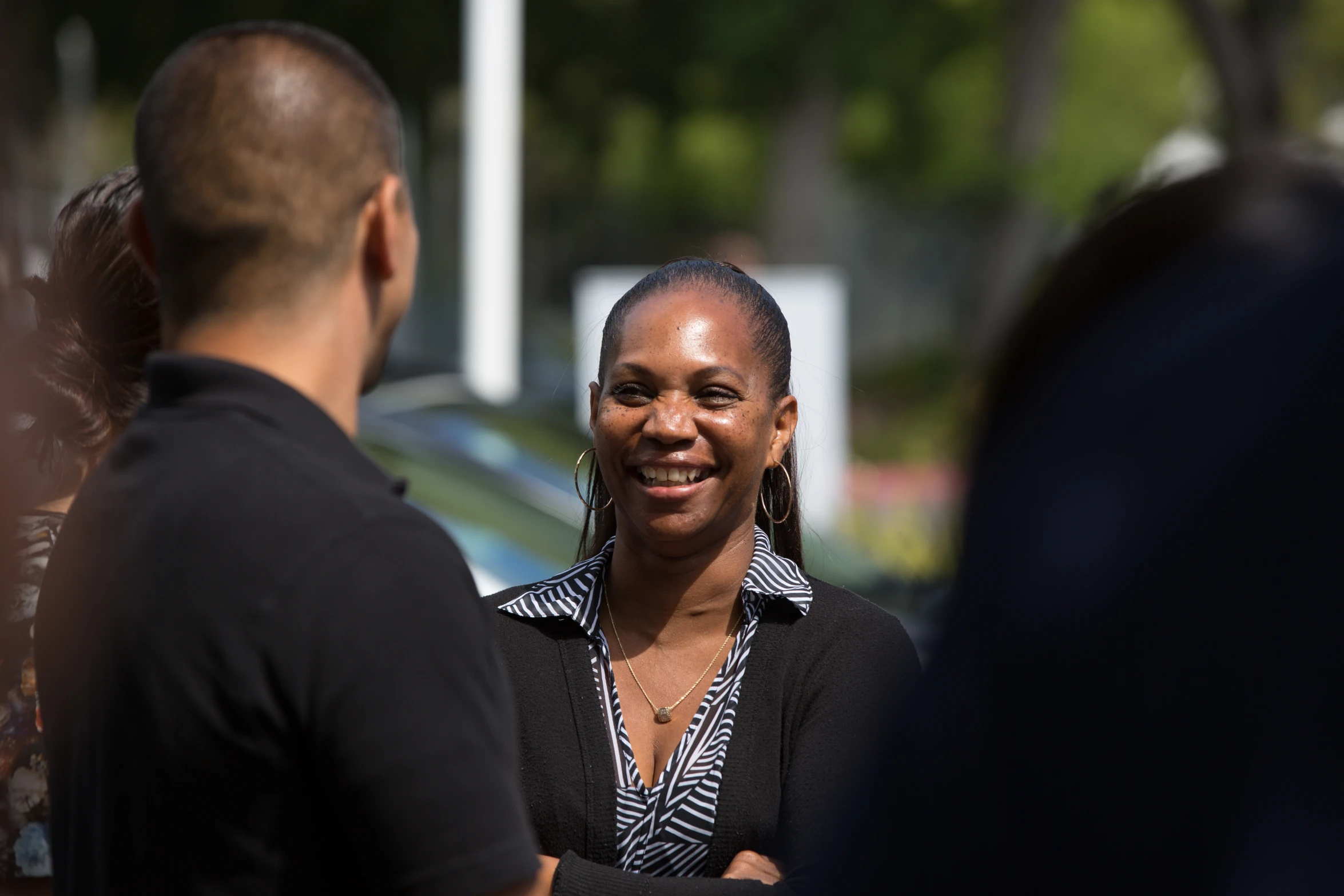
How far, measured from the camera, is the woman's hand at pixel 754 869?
2400 millimetres

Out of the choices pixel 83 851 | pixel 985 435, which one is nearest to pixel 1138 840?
pixel 985 435

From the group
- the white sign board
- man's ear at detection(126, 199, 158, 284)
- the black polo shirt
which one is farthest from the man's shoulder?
the white sign board

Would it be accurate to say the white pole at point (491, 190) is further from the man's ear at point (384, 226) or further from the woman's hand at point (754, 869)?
the man's ear at point (384, 226)

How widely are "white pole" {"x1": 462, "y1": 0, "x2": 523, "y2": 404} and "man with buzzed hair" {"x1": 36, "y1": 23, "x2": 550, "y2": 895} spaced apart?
6641 millimetres

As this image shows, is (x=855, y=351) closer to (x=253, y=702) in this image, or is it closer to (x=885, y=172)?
(x=885, y=172)

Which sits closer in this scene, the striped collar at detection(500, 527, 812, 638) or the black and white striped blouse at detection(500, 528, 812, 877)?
the black and white striped blouse at detection(500, 528, 812, 877)

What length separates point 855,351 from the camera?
24.5m

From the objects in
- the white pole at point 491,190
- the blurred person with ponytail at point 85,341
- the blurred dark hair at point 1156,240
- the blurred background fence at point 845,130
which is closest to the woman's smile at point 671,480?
the blurred person with ponytail at point 85,341

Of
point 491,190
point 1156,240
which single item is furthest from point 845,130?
point 1156,240

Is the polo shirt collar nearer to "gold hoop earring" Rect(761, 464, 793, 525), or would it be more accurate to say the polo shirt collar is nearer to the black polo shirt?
the black polo shirt

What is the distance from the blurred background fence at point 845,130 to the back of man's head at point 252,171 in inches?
334

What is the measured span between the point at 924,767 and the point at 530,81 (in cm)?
1957

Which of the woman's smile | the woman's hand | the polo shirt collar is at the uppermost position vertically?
the polo shirt collar

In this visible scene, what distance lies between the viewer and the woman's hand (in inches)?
94.5
